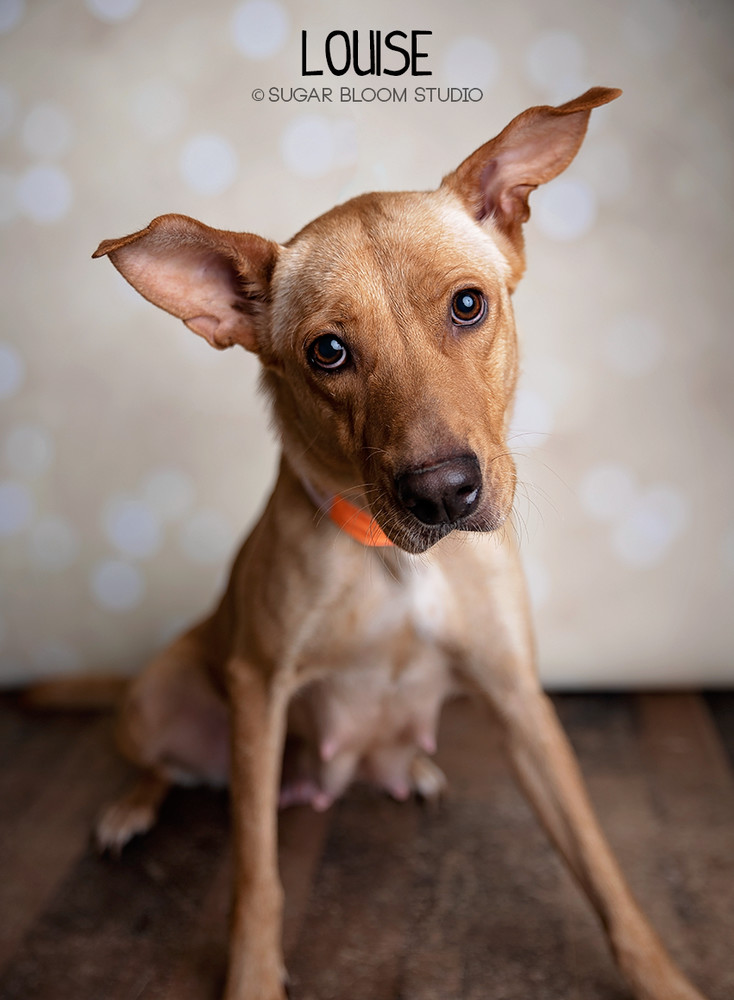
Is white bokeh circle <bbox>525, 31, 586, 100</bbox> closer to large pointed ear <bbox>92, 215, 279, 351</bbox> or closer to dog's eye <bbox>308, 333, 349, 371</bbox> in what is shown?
large pointed ear <bbox>92, 215, 279, 351</bbox>

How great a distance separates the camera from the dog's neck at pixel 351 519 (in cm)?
214

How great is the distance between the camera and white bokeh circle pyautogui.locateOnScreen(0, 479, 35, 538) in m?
3.48

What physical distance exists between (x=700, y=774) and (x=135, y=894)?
1.78 m

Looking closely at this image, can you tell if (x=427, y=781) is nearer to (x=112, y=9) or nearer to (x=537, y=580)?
(x=537, y=580)

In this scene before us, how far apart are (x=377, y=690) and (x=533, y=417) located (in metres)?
1.29

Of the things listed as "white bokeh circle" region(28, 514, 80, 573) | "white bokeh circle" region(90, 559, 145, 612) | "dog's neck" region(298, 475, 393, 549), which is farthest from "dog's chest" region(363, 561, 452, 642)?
"white bokeh circle" region(28, 514, 80, 573)

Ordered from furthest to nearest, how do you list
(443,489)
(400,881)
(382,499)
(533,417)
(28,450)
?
(28,450), (533,417), (400,881), (382,499), (443,489)

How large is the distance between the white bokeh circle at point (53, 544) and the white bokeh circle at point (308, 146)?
5.33 feet

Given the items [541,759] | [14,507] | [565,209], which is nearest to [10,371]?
[14,507]

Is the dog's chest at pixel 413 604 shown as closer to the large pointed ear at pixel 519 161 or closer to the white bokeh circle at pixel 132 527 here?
the large pointed ear at pixel 519 161

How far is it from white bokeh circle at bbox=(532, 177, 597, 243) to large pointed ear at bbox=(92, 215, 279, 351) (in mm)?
1232

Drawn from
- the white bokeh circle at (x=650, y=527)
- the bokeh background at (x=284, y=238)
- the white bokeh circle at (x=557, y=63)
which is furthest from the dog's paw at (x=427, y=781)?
the white bokeh circle at (x=557, y=63)

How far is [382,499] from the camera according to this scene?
1848 mm

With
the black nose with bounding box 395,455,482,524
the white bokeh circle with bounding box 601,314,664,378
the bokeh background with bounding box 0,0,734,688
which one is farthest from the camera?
the white bokeh circle with bounding box 601,314,664,378
